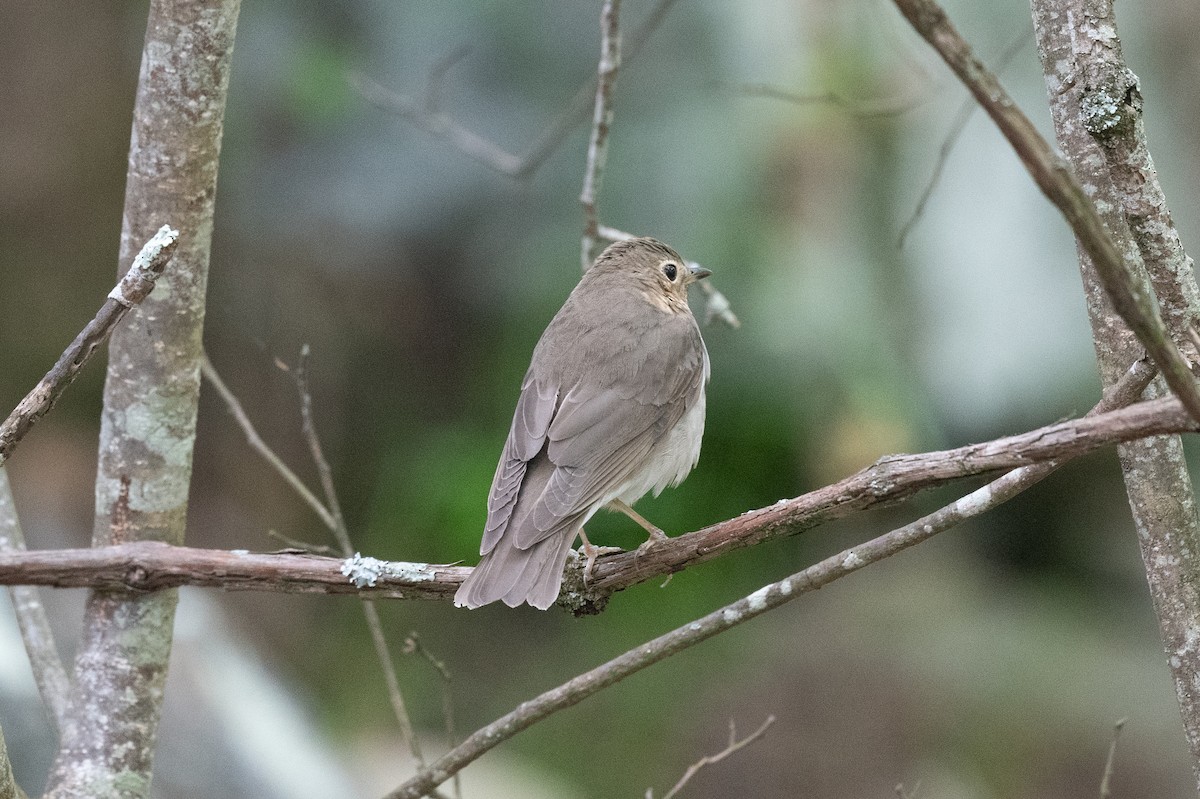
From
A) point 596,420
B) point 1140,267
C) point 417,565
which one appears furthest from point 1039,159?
point 596,420

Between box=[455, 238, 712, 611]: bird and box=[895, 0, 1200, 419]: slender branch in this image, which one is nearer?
box=[895, 0, 1200, 419]: slender branch

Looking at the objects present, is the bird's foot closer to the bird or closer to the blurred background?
the bird

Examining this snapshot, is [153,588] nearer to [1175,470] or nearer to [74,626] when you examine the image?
[1175,470]

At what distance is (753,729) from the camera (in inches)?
261

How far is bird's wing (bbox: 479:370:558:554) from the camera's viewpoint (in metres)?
3.78

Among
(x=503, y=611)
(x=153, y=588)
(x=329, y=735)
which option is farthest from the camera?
(x=503, y=611)

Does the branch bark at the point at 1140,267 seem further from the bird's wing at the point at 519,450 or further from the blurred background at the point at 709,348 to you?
the blurred background at the point at 709,348

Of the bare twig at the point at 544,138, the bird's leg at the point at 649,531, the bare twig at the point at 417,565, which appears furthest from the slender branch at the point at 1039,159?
the bare twig at the point at 544,138

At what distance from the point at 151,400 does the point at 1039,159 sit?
2.55 meters

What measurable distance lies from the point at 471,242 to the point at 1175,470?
640cm

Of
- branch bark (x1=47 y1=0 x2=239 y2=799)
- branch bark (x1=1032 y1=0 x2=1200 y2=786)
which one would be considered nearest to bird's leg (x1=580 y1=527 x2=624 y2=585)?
branch bark (x1=47 y1=0 x2=239 y2=799)

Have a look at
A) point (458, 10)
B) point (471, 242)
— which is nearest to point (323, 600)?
point (471, 242)

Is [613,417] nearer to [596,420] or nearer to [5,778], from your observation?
[596,420]

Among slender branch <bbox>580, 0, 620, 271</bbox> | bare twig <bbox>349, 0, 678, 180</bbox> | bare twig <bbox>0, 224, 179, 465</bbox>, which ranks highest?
bare twig <bbox>349, 0, 678, 180</bbox>
